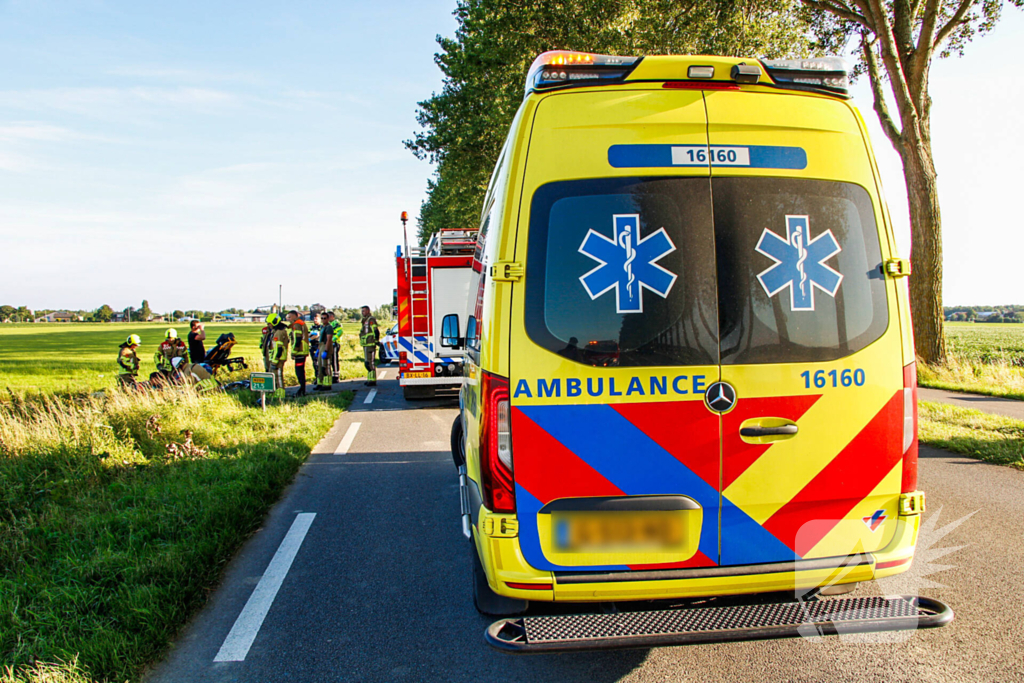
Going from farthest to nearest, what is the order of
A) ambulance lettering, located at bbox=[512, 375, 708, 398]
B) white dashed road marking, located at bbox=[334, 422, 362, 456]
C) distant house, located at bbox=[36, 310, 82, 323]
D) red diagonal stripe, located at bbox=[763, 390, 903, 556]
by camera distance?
distant house, located at bbox=[36, 310, 82, 323] → white dashed road marking, located at bbox=[334, 422, 362, 456] → red diagonal stripe, located at bbox=[763, 390, 903, 556] → ambulance lettering, located at bbox=[512, 375, 708, 398]

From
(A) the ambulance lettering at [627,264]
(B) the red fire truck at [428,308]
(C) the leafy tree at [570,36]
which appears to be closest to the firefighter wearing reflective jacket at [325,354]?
(B) the red fire truck at [428,308]

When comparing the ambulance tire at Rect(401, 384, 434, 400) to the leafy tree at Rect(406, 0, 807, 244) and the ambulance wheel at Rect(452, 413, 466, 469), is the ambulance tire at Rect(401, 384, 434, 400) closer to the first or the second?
the ambulance wheel at Rect(452, 413, 466, 469)

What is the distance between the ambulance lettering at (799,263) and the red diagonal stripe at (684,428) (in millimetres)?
596

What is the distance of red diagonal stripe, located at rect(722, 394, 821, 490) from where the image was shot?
8.68 feet

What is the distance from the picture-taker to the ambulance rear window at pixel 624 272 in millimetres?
2621

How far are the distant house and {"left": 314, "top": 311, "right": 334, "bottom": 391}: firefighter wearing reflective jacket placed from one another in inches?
4793

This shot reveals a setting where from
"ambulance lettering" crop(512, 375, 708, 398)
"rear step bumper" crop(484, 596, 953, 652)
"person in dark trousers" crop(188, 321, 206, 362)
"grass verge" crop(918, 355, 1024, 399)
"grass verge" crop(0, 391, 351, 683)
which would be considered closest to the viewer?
"rear step bumper" crop(484, 596, 953, 652)

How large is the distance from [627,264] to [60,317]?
5554 inches

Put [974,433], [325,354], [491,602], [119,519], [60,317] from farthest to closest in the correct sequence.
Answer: [60,317] → [325,354] → [974,433] → [119,519] → [491,602]

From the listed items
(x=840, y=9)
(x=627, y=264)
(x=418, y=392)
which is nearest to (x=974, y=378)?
(x=840, y=9)

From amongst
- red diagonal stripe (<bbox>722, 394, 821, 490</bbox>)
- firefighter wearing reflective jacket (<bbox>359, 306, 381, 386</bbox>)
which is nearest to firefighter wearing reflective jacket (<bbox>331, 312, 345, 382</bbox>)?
firefighter wearing reflective jacket (<bbox>359, 306, 381, 386</bbox>)

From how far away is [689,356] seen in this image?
2.63 meters

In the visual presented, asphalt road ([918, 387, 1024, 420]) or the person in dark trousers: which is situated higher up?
the person in dark trousers

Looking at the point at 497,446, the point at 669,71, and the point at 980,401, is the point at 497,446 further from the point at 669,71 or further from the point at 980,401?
the point at 980,401
